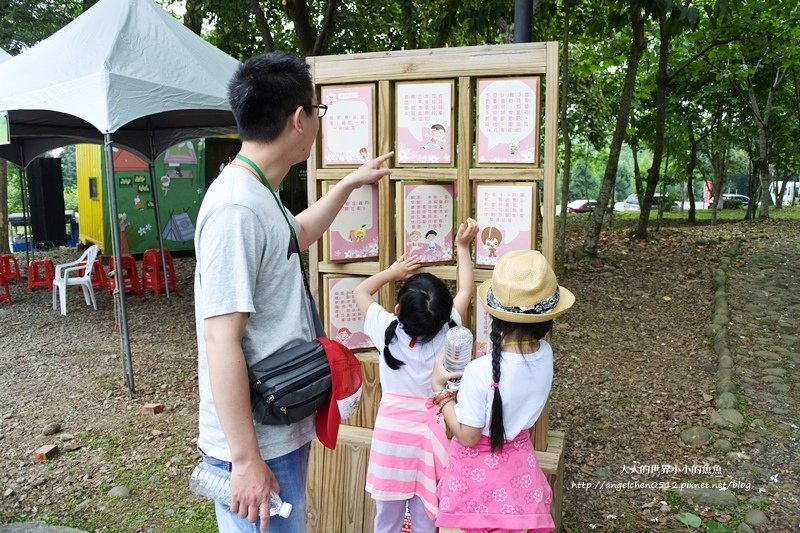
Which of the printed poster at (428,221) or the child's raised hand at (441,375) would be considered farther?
the printed poster at (428,221)

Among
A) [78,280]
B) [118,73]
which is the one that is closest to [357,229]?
[118,73]

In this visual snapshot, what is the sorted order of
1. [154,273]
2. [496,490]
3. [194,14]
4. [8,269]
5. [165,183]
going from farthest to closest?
[165,183] < [194,14] < [8,269] < [154,273] < [496,490]

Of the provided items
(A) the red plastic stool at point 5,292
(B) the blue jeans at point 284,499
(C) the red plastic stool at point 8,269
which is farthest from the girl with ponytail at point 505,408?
(C) the red plastic stool at point 8,269

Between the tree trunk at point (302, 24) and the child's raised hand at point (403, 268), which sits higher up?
the tree trunk at point (302, 24)

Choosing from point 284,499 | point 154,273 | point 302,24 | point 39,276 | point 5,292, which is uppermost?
point 302,24

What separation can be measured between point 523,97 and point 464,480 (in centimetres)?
142

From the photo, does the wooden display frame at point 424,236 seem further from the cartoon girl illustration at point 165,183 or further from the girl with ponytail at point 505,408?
the cartoon girl illustration at point 165,183

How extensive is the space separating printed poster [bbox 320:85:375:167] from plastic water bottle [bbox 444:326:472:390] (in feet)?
3.37

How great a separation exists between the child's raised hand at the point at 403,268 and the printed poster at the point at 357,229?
243 mm

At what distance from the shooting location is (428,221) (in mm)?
2754

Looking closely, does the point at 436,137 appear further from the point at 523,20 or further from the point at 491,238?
the point at 523,20

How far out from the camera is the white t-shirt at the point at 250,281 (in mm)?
1381

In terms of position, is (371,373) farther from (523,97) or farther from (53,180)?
(53,180)

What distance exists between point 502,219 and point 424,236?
1.14ft
